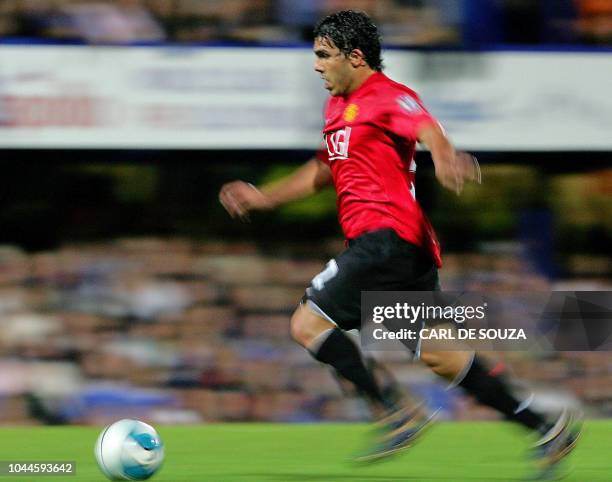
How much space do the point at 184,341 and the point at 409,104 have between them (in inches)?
187

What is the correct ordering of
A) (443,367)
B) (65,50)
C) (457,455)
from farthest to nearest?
(65,50) → (457,455) → (443,367)

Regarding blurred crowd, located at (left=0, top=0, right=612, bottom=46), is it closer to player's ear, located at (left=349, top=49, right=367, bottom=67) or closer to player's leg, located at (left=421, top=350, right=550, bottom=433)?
player's ear, located at (left=349, top=49, right=367, bottom=67)

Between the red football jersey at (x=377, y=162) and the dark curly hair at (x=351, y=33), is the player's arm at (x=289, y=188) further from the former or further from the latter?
the dark curly hair at (x=351, y=33)

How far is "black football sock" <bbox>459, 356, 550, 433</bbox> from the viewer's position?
4.93 meters

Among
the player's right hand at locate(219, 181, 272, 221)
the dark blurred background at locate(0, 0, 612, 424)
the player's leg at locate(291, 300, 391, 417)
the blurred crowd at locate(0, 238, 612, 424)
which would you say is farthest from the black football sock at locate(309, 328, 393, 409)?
the dark blurred background at locate(0, 0, 612, 424)

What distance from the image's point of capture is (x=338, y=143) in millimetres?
5145

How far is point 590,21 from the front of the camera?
9.39 meters

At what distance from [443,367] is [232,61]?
4.61 m

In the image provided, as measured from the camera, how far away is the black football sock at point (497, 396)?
4930 millimetres

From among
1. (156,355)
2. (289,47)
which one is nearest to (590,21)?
(289,47)

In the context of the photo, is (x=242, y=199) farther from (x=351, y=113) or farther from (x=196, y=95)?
(x=196, y=95)

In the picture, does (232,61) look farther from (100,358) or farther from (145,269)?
(100,358)

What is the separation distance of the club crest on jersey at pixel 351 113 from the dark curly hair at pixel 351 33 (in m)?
0.22

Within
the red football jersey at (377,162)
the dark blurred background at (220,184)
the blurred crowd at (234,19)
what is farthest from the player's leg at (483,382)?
the blurred crowd at (234,19)
